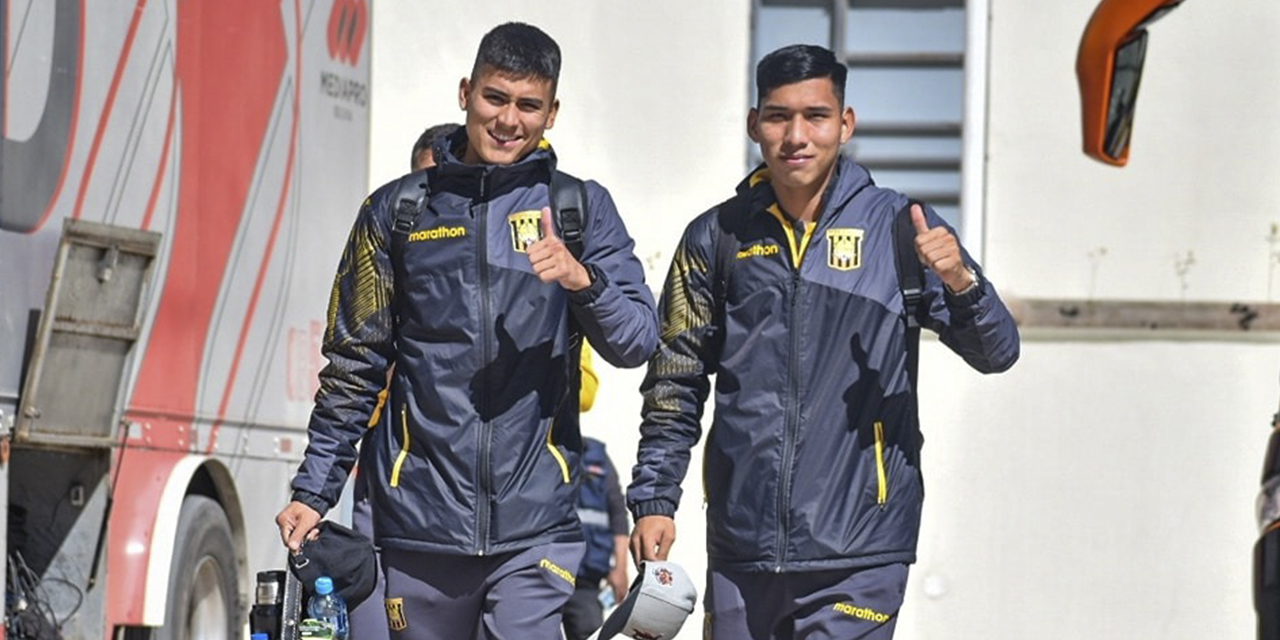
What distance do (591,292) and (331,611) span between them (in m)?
0.96

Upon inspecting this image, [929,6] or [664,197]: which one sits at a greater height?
[929,6]

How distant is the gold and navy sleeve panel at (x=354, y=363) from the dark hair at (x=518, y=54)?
0.43m

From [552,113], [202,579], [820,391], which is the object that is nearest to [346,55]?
[202,579]

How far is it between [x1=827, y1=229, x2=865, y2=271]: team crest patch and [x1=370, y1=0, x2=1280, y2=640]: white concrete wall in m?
7.05

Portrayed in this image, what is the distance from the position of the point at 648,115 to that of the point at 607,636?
25.0ft

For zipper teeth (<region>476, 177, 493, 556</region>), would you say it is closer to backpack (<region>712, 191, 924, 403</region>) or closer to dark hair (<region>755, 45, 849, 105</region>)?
backpack (<region>712, 191, 924, 403</region>)

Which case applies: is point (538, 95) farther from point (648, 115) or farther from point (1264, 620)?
point (648, 115)

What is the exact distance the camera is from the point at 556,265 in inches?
228

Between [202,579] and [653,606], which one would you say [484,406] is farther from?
[202,579]

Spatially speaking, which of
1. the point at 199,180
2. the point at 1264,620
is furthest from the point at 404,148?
the point at 1264,620

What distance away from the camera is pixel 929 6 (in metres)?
13.5

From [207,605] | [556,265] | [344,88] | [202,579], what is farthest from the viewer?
[344,88]

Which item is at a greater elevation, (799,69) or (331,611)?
(799,69)

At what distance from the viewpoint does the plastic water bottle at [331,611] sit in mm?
6034
